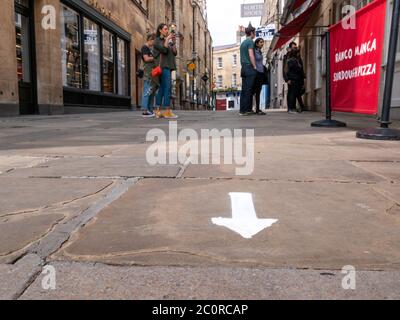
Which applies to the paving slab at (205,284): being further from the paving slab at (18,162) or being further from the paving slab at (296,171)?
the paving slab at (18,162)

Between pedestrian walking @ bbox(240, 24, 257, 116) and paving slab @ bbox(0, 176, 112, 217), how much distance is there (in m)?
7.96

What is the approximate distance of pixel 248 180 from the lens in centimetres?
257

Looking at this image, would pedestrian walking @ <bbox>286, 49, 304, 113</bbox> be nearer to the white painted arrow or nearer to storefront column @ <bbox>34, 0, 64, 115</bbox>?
storefront column @ <bbox>34, 0, 64, 115</bbox>

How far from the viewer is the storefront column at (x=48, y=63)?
442 inches

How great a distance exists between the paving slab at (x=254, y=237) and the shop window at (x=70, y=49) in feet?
37.2

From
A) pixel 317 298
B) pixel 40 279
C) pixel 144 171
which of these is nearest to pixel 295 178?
pixel 144 171

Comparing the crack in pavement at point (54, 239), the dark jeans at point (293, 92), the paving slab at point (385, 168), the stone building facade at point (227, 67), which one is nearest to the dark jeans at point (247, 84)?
the dark jeans at point (293, 92)

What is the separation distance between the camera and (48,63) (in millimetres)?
11445

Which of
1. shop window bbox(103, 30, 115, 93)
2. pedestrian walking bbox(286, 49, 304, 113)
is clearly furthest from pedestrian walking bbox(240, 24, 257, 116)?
shop window bbox(103, 30, 115, 93)

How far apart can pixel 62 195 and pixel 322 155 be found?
7.11 ft

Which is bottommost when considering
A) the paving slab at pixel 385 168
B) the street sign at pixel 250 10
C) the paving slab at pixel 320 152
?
the paving slab at pixel 385 168

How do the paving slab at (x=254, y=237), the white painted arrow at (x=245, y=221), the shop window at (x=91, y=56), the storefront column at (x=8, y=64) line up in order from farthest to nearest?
the shop window at (x=91, y=56), the storefront column at (x=8, y=64), the white painted arrow at (x=245, y=221), the paving slab at (x=254, y=237)

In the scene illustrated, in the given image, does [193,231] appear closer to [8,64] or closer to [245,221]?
[245,221]

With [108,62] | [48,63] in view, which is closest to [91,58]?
[108,62]
